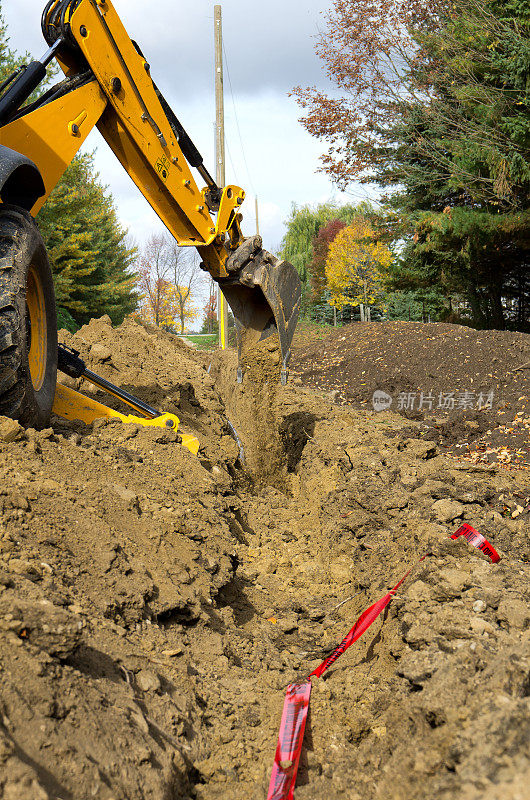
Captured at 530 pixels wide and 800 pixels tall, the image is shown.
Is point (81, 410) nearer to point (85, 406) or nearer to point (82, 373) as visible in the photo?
point (85, 406)

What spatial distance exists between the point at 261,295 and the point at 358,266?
745 inches

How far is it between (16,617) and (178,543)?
191 centimetres

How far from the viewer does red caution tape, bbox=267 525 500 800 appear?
248 centimetres

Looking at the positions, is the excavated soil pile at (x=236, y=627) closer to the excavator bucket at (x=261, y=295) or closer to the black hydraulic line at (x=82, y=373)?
the black hydraulic line at (x=82, y=373)

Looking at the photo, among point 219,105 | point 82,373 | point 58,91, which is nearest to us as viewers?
point 58,91

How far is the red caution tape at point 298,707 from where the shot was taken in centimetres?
248

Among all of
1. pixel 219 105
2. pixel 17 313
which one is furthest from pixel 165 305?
pixel 17 313

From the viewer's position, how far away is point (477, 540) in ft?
14.5

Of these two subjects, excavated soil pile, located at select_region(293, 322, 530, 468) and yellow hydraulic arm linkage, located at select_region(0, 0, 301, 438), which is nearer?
yellow hydraulic arm linkage, located at select_region(0, 0, 301, 438)

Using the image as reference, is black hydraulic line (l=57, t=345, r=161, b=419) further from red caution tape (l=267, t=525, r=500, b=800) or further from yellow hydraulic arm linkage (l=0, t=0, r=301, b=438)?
red caution tape (l=267, t=525, r=500, b=800)

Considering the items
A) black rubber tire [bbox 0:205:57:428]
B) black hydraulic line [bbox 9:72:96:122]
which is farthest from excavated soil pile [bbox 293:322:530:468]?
black hydraulic line [bbox 9:72:96:122]

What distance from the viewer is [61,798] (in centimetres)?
187

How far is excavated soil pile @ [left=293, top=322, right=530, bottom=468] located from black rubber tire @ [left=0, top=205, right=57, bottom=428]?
6.20m

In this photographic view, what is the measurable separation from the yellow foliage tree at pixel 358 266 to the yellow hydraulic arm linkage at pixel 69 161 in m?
18.4
